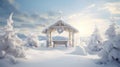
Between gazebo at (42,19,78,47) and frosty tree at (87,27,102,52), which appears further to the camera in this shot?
frosty tree at (87,27,102,52)

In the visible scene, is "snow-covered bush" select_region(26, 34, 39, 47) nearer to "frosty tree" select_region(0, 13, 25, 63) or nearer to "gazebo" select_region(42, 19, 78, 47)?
"gazebo" select_region(42, 19, 78, 47)

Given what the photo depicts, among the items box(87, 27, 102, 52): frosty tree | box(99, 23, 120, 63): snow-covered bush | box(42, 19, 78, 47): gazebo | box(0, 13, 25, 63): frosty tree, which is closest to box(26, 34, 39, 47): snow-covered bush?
box(42, 19, 78, 47): gazebo

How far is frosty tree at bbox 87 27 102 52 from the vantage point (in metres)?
32.5

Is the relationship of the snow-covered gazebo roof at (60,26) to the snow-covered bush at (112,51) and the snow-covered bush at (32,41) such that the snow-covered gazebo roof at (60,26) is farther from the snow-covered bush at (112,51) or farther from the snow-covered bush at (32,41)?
the snow-covered bush at (112,51)

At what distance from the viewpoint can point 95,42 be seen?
33.2m

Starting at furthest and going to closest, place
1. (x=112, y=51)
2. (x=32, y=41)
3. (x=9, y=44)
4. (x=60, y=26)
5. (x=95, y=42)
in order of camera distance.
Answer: (x=32, y=41), (x=95, y=42), (x=60, y=26), (x=9, y=44), (x=112, y=51)

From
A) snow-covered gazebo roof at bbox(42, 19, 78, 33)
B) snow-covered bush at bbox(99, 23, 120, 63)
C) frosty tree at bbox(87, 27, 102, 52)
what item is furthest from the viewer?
frosty tree at bbox(87, 27, 102, 52)

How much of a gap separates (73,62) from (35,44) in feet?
63.1

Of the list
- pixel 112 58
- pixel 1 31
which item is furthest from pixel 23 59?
pixel 112 58

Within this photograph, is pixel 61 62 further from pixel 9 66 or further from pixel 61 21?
pixel 61 21

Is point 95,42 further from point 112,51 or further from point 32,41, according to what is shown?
point 112,51

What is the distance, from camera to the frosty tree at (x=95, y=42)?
32544mm

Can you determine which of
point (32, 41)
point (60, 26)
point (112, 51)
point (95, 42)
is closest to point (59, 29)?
point (60, 26)

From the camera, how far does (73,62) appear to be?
53.0 feet
